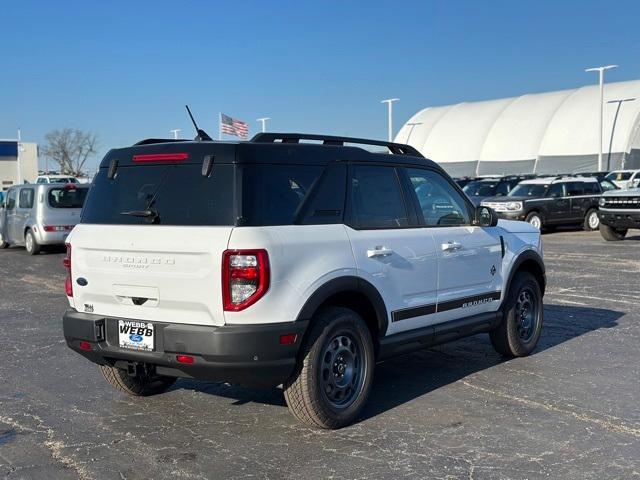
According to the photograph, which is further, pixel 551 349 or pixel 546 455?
pixel 551 349

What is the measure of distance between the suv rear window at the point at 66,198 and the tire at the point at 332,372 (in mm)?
14215

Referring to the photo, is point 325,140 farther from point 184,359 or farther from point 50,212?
point 50,212

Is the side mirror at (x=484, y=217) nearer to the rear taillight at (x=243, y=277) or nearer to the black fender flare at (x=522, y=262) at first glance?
the black fender flare at (x=522, y=262)

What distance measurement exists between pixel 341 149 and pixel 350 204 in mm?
425

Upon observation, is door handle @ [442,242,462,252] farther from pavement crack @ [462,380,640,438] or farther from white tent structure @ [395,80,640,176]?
white tent structure @ [395,80,640,176]

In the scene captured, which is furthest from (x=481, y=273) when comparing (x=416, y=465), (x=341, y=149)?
(x=416, y=465)

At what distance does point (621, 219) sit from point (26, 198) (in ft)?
48.2

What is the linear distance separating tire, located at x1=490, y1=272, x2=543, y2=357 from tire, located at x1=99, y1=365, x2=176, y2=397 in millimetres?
3005

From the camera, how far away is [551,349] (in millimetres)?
7578

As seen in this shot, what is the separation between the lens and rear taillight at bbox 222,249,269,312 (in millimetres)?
4586

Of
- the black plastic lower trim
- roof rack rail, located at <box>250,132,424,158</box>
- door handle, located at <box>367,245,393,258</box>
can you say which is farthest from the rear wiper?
the black plastic lower trim

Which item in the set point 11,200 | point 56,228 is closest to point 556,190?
point 56,228

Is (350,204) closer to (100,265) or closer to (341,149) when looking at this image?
(341,149)

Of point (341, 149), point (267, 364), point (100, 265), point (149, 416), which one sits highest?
point (341, 149)
